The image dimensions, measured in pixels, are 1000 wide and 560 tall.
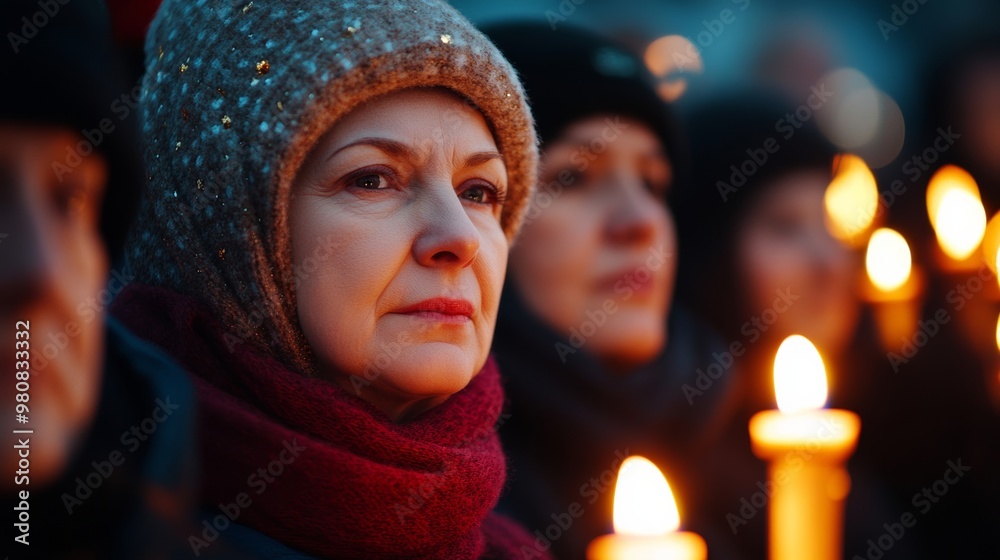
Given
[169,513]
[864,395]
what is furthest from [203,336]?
[864,395]

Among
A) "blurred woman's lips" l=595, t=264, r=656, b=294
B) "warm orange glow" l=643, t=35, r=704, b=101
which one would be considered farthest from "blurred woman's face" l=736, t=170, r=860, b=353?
"blurred woman's lips" l=595, t=264, r=656, b=294

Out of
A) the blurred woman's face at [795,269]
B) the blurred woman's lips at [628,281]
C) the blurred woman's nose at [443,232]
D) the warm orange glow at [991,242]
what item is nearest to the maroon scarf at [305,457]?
the blurred woman's nose at [443,232]

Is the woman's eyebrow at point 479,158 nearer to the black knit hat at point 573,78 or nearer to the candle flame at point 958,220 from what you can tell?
the black knit hat at point 573,78

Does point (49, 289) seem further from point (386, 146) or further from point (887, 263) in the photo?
point (887, 263)

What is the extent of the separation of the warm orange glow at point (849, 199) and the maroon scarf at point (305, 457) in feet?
8.09

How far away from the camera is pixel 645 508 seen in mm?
1396

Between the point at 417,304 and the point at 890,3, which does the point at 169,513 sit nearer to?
the point at 417,304

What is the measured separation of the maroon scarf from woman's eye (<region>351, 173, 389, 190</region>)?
34 cm

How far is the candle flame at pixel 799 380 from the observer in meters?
1.69

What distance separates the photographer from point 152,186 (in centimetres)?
175

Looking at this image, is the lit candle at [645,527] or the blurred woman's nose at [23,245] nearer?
the blurred woman's nose at [23,245]

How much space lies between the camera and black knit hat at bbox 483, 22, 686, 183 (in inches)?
108

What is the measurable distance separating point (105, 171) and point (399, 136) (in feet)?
1.85

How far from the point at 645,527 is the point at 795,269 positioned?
2.45m
